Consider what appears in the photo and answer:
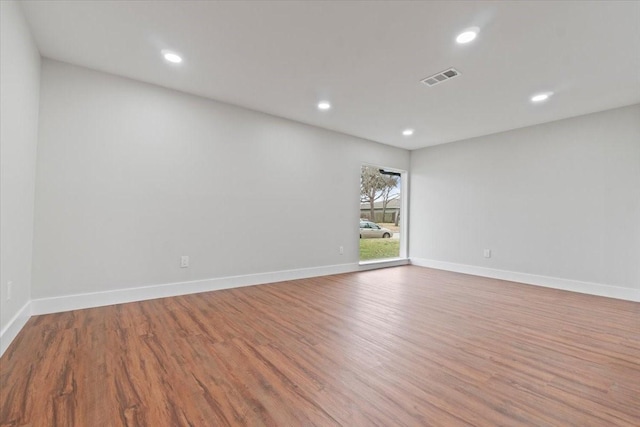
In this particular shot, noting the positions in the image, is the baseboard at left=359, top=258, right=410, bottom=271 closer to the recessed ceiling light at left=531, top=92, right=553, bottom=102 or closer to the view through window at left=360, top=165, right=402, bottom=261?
the view through window at left=360, top=165, right=402, bottom=261

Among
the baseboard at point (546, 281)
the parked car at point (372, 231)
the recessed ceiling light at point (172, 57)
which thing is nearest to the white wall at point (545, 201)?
the baseboard at point (546, 281)

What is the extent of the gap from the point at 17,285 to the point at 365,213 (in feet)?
18.1

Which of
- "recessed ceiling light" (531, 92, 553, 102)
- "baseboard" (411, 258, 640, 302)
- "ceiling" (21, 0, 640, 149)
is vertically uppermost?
"recessed ceiling light" (531, 92, 553, 102)

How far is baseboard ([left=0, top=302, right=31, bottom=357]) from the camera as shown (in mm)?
1979

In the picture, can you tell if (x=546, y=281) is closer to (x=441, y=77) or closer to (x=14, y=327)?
(x=441, y=77)

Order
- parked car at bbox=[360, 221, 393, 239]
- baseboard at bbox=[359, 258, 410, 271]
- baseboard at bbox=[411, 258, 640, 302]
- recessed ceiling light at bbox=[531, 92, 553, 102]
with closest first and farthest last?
1. recessed ceiling light at bbox=[531, 92, 553, 102]
2. baseboard at bbox=[411, 258, 640, 302]
3. baseboard at bbox=[359, 258, 410, 271]
4. parked car at bbox=[360, 221, 393, 239]

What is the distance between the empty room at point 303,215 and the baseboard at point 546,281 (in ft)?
0.09

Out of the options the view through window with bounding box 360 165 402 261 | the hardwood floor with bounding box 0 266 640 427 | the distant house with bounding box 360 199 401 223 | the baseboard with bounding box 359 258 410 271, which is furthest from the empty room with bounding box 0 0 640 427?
the distant house with bounding box 360 199 401 223

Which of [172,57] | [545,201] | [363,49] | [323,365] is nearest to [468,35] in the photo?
[363,49]

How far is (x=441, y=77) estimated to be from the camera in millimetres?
2984

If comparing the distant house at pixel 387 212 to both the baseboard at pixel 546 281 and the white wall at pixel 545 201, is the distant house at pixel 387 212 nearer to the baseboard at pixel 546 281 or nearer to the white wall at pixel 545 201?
the white wall at pixel 545 201

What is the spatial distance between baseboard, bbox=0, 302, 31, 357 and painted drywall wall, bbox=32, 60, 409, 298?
9.3 inches

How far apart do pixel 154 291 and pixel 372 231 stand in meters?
5.25

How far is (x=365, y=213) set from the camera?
6.50 metres
